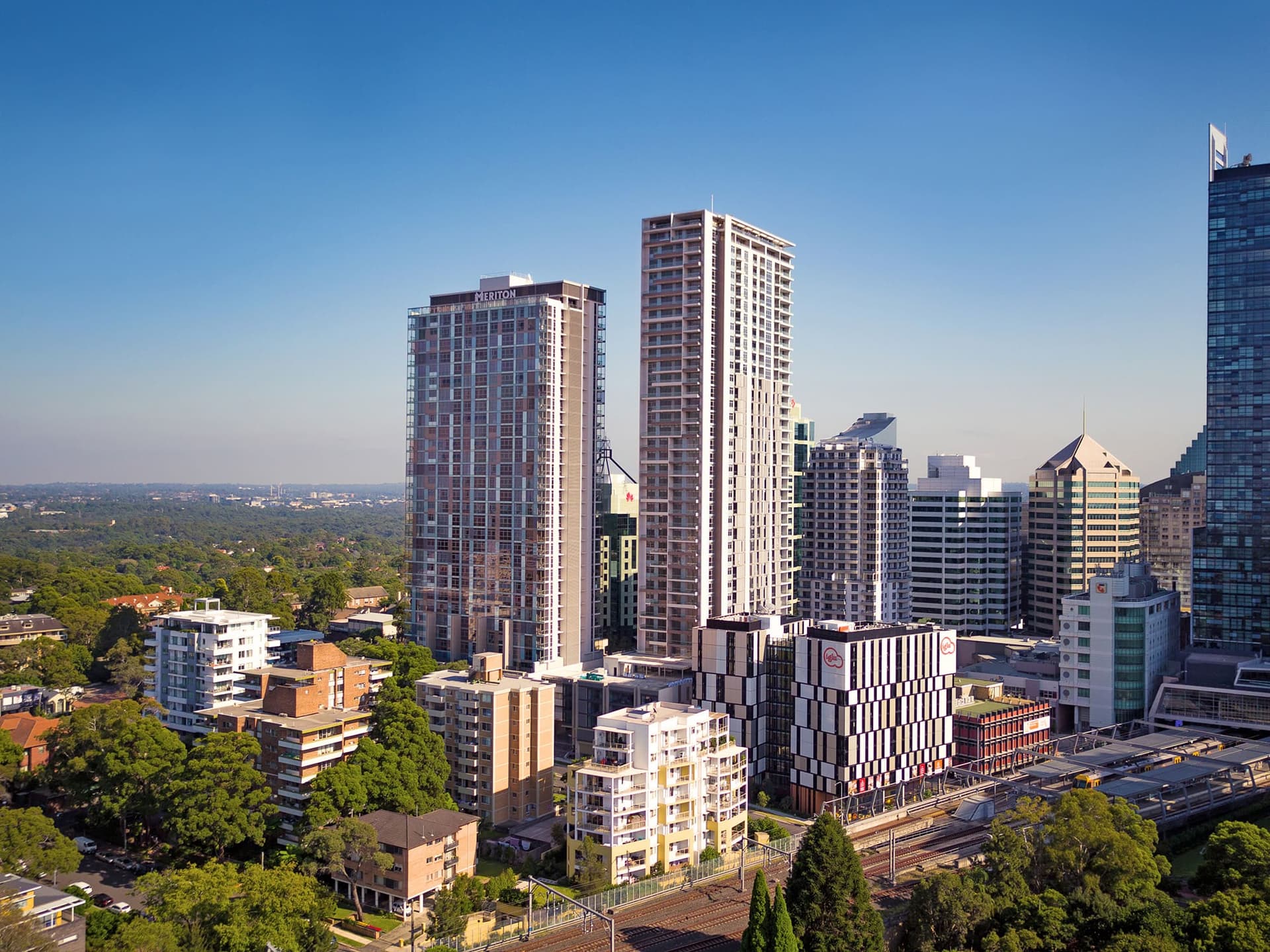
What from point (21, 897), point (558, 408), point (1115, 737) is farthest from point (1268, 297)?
point (21, 897)

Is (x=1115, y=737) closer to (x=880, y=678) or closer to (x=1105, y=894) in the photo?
(x=880, y=678)

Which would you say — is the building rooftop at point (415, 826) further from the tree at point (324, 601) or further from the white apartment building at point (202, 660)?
the tree at point (324, 601)

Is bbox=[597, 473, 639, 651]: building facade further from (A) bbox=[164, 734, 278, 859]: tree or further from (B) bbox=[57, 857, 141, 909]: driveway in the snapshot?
(B) bbox=[57, 857, 141, 909]: driveway

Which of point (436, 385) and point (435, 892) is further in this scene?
point (436, 385)

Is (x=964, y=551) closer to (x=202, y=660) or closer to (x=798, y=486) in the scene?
(x=798, y=486)

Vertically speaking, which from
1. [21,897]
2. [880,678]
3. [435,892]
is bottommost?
[435,892]

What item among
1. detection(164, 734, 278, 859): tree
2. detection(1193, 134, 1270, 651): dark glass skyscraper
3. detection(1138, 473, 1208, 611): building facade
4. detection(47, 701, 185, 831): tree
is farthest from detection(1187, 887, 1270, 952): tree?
detection(1138, 473, 1208, 611): building facade

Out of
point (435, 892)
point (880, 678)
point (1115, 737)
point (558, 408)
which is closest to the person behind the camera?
point (435, 892)
